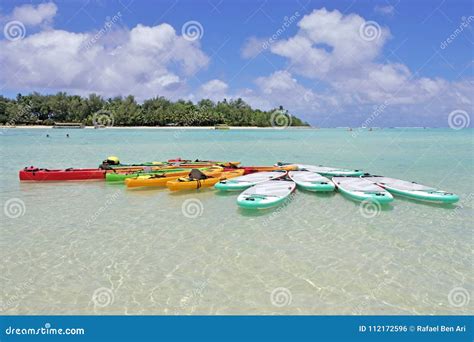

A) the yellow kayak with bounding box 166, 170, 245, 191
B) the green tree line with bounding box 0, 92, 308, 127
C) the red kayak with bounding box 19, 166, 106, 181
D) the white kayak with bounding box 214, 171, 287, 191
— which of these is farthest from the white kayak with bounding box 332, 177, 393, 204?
the green tree line with bounding box 0, 92, 308, 127

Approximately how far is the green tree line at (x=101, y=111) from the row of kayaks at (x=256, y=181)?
86.7m

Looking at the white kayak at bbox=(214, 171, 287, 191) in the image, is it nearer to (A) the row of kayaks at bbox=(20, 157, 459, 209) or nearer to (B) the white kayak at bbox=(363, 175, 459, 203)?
(A) the row of kayaks at bbox=(20, 157, 459, 209)

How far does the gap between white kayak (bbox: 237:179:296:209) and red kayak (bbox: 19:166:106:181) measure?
25.6ft

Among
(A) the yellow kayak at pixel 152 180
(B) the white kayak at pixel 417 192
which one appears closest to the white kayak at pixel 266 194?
(A) the yellow kayak at pixel 152 180

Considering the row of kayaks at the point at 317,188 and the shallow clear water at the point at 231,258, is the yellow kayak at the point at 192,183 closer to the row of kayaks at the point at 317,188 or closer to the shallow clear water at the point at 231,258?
the row of kayaks at the point at 317,188

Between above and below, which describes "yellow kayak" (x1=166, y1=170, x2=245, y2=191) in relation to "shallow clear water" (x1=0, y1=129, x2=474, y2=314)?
above

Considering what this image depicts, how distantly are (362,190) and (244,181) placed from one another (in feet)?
15.1

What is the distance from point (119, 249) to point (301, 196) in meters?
7.10

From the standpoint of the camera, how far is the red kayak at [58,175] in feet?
48.4

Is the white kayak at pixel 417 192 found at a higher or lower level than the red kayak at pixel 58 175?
lower

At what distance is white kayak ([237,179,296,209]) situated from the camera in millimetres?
9930

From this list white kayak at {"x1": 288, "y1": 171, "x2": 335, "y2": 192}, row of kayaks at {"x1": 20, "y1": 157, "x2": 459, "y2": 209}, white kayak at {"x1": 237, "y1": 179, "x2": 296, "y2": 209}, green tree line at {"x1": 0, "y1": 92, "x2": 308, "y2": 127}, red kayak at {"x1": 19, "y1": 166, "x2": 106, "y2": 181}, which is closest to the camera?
white kayak at {"x1": 237, "y1": 179, "x2": 296, "y2": 209}

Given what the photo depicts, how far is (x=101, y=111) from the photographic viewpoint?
10000 cm

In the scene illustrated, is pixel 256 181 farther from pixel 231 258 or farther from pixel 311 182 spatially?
pixel 231 258
